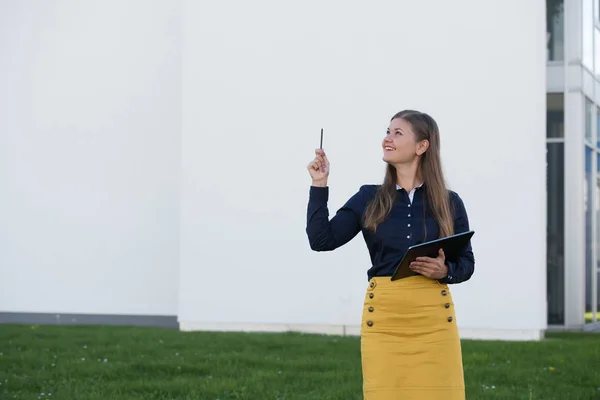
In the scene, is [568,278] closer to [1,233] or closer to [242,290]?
[242,290]

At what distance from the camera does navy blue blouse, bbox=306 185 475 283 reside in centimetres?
395

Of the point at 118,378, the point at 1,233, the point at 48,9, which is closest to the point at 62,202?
the point at 1,233

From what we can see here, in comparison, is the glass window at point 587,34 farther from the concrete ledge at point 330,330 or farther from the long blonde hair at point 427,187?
the long blonde hair at point 427,187

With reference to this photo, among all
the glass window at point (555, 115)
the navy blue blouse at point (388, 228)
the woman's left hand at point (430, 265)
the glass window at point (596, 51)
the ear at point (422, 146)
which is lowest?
the woman's left hand at point (430, 265)

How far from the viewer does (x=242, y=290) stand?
1271 centimetres

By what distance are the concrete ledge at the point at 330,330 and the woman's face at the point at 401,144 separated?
818cm

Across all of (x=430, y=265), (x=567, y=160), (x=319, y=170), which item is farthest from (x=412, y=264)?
(x=567, y=160)

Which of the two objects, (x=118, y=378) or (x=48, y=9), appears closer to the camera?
(x=118, y=378)

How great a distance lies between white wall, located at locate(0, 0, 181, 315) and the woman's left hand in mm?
10490

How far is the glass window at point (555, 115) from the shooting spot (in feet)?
45.1

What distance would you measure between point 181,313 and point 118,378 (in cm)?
489

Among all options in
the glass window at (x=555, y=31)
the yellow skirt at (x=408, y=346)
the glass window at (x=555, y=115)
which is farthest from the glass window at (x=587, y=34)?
the yellow skirt at (x=408, y=346)

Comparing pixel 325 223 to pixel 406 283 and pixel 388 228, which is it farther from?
pixel 406 283

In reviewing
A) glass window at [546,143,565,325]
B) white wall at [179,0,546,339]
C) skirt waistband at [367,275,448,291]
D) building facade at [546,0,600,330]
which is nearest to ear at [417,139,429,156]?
skirt waistband at [367,275,448,291]
